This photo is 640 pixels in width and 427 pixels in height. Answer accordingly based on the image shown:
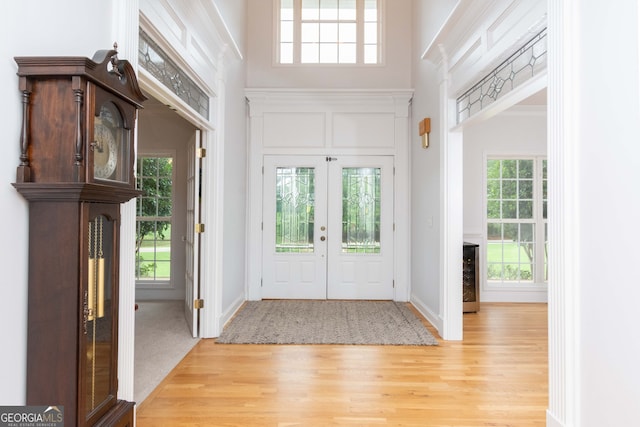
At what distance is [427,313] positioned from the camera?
4410 mm

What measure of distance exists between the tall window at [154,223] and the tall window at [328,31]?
8.63 feet

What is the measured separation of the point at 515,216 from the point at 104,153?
17.7 ft

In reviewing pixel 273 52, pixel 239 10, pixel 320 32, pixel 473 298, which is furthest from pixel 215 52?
pixel 473 298

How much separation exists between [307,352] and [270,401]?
0.90 meters

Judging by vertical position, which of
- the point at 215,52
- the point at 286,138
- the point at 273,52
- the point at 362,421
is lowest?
the point at 362,421

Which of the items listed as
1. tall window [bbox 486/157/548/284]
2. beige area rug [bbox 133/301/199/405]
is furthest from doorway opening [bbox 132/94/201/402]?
tall window [bbox 486/157/548/284]

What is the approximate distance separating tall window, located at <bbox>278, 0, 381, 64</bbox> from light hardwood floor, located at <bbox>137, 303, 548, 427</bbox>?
13.7ft

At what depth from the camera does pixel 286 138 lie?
5387mm

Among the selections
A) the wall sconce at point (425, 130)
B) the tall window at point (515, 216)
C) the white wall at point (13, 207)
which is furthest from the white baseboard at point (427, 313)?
the white wall at point (13, 207)

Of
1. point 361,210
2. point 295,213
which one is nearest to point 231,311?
point 295,213

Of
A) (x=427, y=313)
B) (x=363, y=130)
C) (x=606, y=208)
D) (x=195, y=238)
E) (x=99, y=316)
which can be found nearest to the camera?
(x=99, y=316)

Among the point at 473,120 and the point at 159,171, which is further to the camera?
the point at 159,171

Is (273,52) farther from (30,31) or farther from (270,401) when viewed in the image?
(270,401)

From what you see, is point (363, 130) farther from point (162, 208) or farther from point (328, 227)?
point (162, 208)
